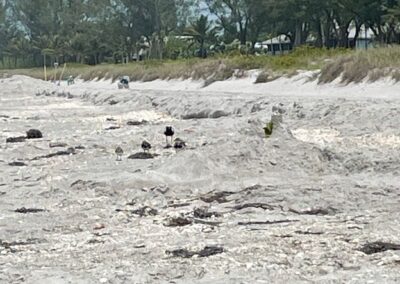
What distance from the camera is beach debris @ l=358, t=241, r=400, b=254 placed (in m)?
7.49

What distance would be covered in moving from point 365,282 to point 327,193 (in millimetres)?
4008

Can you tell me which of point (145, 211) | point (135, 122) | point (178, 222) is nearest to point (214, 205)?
point (145, 211)

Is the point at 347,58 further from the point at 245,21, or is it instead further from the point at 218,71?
the point at 245,21

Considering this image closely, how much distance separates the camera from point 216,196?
10875 millimetres

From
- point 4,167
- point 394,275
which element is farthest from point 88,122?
point 394,275

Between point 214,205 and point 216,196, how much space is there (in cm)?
52

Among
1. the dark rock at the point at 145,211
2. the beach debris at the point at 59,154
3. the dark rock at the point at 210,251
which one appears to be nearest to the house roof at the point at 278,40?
the beach debris at the point at 59,154

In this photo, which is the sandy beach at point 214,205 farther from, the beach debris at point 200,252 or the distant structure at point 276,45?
the distant structure at point 276,45

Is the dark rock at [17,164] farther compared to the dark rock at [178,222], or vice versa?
the dark rock at [17,164]

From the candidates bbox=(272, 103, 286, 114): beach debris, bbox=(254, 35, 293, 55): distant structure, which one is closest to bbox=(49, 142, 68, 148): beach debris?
bbox=(272, 103, 286, 114): beach debris

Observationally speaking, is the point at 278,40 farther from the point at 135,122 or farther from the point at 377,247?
the point at 377,247

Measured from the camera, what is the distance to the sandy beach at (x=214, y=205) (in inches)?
287

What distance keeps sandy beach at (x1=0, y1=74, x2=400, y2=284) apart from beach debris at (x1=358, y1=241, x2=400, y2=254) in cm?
4

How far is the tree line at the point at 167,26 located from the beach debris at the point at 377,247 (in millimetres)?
40792
